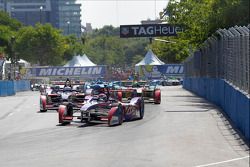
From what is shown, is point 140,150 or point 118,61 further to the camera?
point 118,61

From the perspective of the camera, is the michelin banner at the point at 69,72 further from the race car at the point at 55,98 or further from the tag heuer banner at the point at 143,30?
the race car at the point at 55,98

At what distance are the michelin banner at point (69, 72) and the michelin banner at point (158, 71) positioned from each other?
4949 millimetres

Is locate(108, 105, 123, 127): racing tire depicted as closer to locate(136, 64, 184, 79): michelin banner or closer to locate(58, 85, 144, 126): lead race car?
locate(58, 85, 144, 126): lead race car

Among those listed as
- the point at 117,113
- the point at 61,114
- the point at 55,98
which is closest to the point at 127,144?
the point at 117,113

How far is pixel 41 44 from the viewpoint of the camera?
419 feet

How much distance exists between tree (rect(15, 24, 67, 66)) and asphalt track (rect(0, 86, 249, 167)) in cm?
10316

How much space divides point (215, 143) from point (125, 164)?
391 centimetres

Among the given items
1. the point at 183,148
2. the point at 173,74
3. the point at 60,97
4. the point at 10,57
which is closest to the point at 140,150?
the point at 183,148

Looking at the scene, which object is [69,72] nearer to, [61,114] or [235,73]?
[61,114]

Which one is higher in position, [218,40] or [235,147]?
[218,40]

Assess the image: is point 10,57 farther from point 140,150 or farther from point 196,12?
point 140,150

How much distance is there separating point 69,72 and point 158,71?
1170 centimetres

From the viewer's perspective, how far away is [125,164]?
1302cm

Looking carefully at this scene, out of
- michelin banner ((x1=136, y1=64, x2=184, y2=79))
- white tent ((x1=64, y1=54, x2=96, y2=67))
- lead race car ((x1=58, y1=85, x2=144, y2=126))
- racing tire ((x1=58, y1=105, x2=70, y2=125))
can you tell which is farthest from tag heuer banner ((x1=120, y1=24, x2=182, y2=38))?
racing tire ((x1=58, y1=105, x2=70, y2=125))
